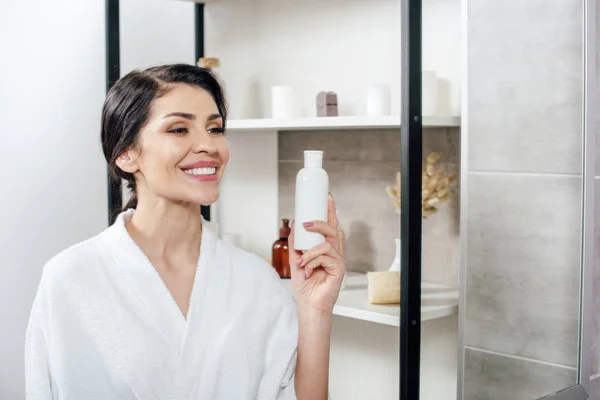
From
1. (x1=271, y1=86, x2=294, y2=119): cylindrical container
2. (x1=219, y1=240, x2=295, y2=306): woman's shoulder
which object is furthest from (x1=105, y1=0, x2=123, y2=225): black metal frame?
(x1=219, y1=240, x2=295, y2=306): woman's shoulder

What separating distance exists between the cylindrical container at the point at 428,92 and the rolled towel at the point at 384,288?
37cm

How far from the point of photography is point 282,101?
195 centimetres

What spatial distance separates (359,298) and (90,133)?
0.91 meters

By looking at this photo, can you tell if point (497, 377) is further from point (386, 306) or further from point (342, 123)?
point (342, 123)

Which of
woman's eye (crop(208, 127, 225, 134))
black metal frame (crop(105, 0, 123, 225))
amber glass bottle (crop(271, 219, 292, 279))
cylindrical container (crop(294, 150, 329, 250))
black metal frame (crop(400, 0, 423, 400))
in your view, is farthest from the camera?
amber glass bottle (crop(271, 219, 292, 279))

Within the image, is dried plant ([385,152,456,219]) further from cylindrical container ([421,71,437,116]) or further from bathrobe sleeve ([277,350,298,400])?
bathrobe sleeve ([277,350,298,400])

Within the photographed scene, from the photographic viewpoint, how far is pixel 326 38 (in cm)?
202

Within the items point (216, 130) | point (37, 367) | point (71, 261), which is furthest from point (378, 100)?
point (37, 367)

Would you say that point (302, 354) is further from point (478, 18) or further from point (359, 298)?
point (478, 18)

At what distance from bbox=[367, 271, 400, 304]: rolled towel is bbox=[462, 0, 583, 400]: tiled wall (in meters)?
0.24

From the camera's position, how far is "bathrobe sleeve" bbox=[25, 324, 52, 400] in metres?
1.12

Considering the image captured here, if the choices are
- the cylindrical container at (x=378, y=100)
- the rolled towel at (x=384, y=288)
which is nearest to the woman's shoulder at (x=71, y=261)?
the rolled towel at (x=384, y=288)

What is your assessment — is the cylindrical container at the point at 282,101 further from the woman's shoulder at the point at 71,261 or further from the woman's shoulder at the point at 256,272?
the woman's shoulder at the point at 71,261

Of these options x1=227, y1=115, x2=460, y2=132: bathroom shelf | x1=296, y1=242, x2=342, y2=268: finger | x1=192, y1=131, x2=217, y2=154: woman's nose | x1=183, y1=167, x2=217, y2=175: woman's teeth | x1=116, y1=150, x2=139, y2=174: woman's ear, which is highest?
x1=227, y1=115, x2=460, y2=132: bathroom shelf
